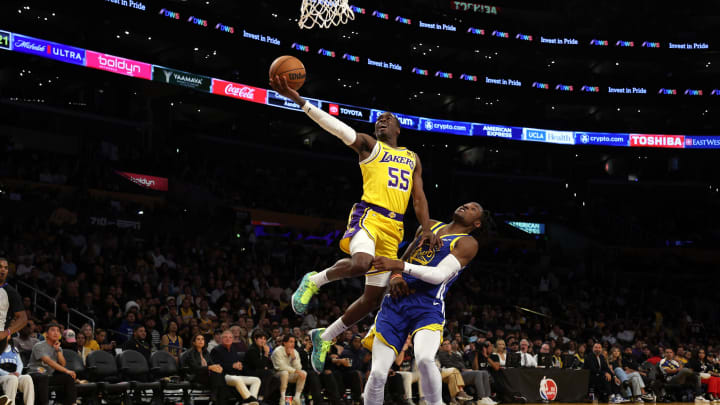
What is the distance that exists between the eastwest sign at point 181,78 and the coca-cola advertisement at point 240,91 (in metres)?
0.40

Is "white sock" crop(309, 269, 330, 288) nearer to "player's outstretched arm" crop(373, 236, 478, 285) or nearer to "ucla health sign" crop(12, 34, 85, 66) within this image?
"player's outstretched arm" crop(373, 236, 478, 285)

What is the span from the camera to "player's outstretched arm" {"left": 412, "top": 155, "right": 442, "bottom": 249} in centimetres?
701

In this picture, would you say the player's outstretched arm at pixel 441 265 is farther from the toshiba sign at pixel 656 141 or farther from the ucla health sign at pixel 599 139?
the toshiba sign at pixel 656 141

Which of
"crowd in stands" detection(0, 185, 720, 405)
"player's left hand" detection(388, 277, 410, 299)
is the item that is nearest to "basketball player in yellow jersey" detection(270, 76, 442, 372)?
"player's left hand" detection(388, 277, 410, 299)

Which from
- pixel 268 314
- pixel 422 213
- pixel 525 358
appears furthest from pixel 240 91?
pixel 422 213

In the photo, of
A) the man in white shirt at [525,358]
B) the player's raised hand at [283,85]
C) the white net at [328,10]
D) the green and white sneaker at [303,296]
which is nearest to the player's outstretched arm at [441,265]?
the green and white sneaker at [303,296]

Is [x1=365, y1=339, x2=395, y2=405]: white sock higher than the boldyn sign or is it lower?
lower

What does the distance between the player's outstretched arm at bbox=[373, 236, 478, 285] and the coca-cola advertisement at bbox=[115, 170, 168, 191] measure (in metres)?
21.9

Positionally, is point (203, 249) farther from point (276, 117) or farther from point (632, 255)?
point (632, 255)

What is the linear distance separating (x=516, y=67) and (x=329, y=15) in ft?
95.2

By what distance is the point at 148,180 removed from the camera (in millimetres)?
28734

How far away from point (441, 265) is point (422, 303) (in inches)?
16.1

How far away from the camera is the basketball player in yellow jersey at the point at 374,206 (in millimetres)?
6922

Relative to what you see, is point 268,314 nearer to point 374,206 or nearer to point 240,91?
point 374,206
